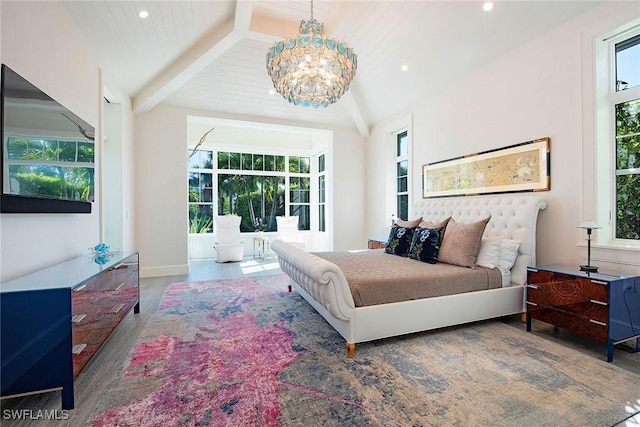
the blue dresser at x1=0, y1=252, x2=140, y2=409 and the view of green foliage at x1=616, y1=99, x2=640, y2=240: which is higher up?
the view of green foliage at x1=616, y1=99, x2=640, y2=240

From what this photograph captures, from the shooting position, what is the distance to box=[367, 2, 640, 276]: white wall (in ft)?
9.11

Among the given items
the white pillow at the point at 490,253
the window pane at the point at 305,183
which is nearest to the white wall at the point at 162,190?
the window pane at the point at 305,183

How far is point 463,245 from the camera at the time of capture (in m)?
2.94

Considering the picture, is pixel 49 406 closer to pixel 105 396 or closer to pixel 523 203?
pixel 105 396

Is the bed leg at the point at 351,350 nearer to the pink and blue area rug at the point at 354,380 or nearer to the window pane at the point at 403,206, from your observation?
the pink and blue area rug at the point at 354,380

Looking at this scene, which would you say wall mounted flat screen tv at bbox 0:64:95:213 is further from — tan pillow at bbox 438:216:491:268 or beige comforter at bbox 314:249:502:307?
tan pillow at bbox 438:216:491:268

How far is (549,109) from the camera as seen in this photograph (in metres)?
2.97

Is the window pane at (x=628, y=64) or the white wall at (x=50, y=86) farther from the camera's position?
the window pane at (x=628, y=64)

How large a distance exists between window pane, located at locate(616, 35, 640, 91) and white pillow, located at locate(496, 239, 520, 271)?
1.66 m

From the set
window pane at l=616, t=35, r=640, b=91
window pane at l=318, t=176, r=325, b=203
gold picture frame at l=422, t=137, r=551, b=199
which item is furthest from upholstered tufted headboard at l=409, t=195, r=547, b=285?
window pane at l=318, t=176, r=325, b=203

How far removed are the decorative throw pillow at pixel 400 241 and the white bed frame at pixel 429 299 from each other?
812mm

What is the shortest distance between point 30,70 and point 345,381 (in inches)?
123

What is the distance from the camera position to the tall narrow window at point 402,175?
540 cm

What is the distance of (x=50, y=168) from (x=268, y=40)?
9.99ft
